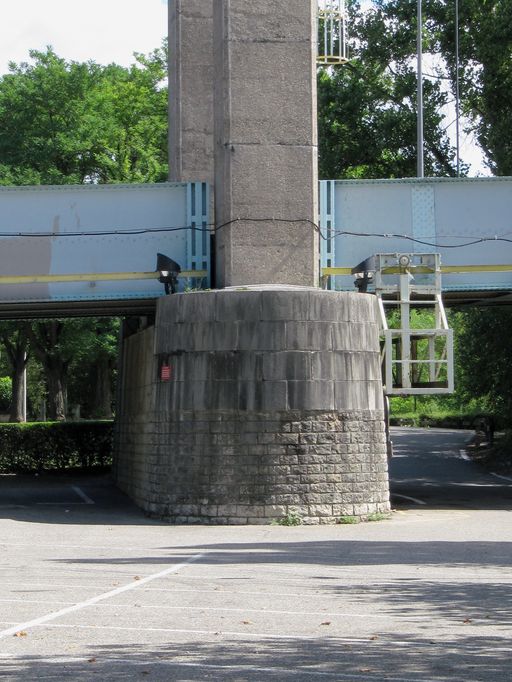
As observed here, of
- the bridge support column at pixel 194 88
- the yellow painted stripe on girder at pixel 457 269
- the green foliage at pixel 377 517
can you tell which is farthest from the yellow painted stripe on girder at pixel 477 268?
the bridge support column at pixel 194 88

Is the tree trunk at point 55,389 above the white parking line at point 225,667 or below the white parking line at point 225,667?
above

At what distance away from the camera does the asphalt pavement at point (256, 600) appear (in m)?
7.80

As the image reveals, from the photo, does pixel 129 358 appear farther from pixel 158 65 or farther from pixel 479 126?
pixel 158 65

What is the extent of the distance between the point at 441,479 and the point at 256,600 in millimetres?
23050

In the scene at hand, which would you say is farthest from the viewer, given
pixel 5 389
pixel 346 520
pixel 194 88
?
pixel 5 389

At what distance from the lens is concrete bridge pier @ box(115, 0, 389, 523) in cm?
1931

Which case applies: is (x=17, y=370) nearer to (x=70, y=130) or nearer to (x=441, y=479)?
(x=70, y=130)

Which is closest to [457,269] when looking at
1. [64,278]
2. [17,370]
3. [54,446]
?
[64,278]

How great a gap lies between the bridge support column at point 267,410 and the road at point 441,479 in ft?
14.6

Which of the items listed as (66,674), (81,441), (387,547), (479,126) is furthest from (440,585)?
(479,126)

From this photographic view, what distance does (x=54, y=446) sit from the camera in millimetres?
37125

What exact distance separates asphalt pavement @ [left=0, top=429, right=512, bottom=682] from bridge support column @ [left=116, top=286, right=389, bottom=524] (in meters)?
0.66

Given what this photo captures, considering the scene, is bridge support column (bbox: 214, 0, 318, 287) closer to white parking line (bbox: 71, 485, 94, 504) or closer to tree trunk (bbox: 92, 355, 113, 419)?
white parking line (bbox: 71, 485, 94, 504)

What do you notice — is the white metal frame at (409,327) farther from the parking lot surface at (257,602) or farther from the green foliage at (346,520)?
the parking lot surface at (257,602)
